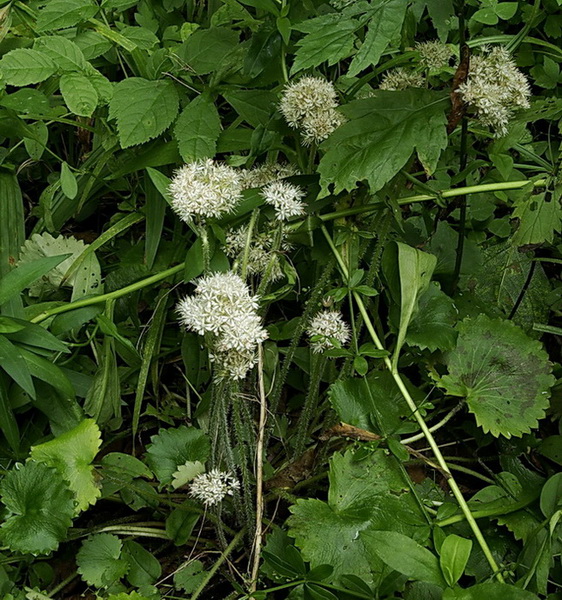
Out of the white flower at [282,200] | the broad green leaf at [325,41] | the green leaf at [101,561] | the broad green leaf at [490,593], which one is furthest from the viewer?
the green leaf at [101,561]

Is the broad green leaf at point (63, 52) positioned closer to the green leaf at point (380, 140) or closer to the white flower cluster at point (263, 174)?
the white flower cluster at point (263, 174)

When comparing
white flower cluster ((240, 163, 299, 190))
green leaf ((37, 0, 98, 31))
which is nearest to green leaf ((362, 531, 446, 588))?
white flower cluster ((240, 163, 299, 190))

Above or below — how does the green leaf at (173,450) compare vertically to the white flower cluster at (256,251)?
below

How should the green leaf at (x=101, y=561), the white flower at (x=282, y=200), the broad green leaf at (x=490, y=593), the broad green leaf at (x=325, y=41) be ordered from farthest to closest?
the green leaf at (x=101, y=561), the white flower at (x=282, y=200), the broad green leaf at (x=325, y=41), the broad green leaf at (x=490, y=593)

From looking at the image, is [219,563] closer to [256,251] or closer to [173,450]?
[173,450]

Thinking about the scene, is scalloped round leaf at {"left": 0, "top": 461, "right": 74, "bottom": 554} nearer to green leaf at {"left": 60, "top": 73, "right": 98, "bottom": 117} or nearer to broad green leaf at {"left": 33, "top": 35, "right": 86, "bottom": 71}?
green leaf at {"left": 60, "top": 73, "right": 98, "bottom": 117}

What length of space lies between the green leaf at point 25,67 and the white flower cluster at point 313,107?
1.67 ft

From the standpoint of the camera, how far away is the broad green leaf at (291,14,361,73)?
118 centimetres

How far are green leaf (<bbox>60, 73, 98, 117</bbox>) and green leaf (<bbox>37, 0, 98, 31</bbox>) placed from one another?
132 millimetres

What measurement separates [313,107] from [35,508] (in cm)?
92

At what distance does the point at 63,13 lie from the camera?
1.52m

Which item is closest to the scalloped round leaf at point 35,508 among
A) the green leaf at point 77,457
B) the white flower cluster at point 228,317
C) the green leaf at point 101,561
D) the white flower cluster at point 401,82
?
the green leaf at point 77,457

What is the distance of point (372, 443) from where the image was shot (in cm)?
128

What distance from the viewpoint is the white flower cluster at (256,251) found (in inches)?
53.2
